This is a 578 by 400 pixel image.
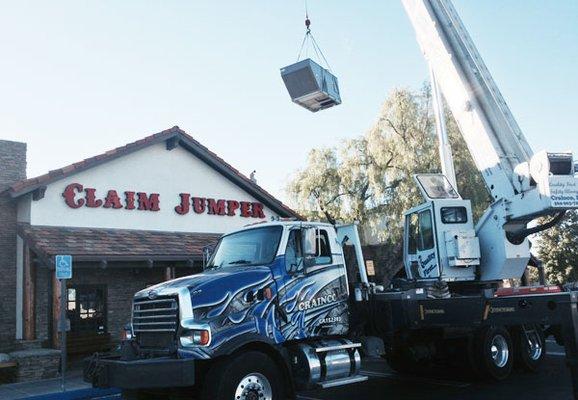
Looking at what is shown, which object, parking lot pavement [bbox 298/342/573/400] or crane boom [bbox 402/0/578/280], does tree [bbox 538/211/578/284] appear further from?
crane boom [bbox 402/0/578/280]

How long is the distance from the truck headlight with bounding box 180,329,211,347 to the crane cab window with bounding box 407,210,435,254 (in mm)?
6012

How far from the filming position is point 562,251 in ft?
122

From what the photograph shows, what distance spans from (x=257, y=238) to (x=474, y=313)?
10.6 ft

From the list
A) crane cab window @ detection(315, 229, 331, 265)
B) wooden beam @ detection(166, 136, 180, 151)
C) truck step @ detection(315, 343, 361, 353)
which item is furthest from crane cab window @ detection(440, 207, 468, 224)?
wooden beam @ detection(166, 136, 180, 151)

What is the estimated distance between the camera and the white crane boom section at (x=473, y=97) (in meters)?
10.4

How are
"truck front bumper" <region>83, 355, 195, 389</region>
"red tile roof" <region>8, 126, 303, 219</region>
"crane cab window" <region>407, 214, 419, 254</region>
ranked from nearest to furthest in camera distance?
"truck front bumper" <region>83, 355, 195, 389</region>, "crane cab window" <region>407, 214, 419, 254</region>, "red tile roof" <region>8, 126, 303, 219</region>

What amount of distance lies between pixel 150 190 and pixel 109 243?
9.59 feet

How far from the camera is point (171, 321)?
696cm

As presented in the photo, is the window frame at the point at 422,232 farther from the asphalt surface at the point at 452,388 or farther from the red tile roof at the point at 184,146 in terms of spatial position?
the red tile roof at the point at 184,146

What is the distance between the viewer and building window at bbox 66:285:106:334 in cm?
1526

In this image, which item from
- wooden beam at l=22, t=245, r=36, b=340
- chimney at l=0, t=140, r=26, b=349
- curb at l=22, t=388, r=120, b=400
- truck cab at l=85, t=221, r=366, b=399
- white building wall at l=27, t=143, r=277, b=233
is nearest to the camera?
truck cab at l=85, t=221, r=366, b=399

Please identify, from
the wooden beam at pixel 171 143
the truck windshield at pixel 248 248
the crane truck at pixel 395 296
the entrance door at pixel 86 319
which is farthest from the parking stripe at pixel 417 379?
the wooden beam at pixel 171 143

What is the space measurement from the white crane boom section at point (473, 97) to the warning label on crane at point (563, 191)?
3.24ft

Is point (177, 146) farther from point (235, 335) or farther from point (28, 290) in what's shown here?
point (235, 335)
